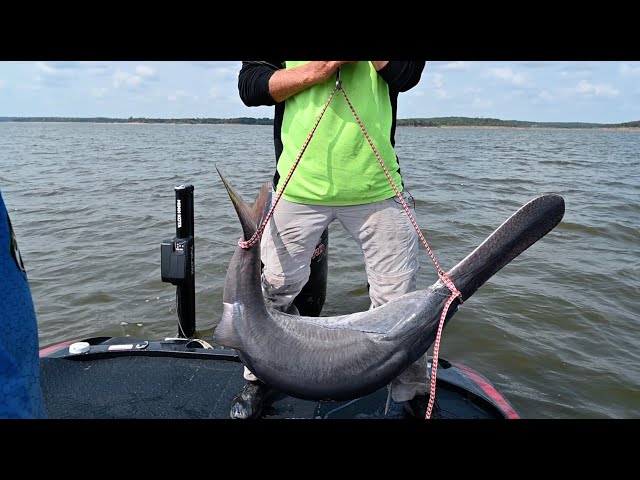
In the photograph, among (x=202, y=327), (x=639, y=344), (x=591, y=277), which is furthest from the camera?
(x=591, y=277)

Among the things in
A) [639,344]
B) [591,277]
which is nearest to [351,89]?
[639,344]

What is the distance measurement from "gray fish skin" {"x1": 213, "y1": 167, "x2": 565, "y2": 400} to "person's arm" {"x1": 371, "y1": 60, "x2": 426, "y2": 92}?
0.94m

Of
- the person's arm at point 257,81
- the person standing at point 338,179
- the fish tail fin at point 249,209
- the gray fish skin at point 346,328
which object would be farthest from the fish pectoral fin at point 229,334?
the person's arm at point 257,81

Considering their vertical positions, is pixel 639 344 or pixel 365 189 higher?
pixel 365 189

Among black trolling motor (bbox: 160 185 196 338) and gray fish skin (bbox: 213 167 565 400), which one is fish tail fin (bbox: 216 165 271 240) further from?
black trolling motor (bbox: 160 185 196 338)

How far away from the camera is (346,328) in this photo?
83.5 inches

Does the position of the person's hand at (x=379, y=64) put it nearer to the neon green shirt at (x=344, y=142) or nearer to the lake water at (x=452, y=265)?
the neon green shirt at (x=344, y=142)

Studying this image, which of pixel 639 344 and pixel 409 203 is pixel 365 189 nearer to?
pixel 409 203

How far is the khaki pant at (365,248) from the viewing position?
2.57m

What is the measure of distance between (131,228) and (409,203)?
839 cm

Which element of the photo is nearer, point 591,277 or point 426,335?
point 426,335

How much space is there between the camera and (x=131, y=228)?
979 cm

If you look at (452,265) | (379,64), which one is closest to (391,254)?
(379,64)

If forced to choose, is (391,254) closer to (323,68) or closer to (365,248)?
(365,248)
